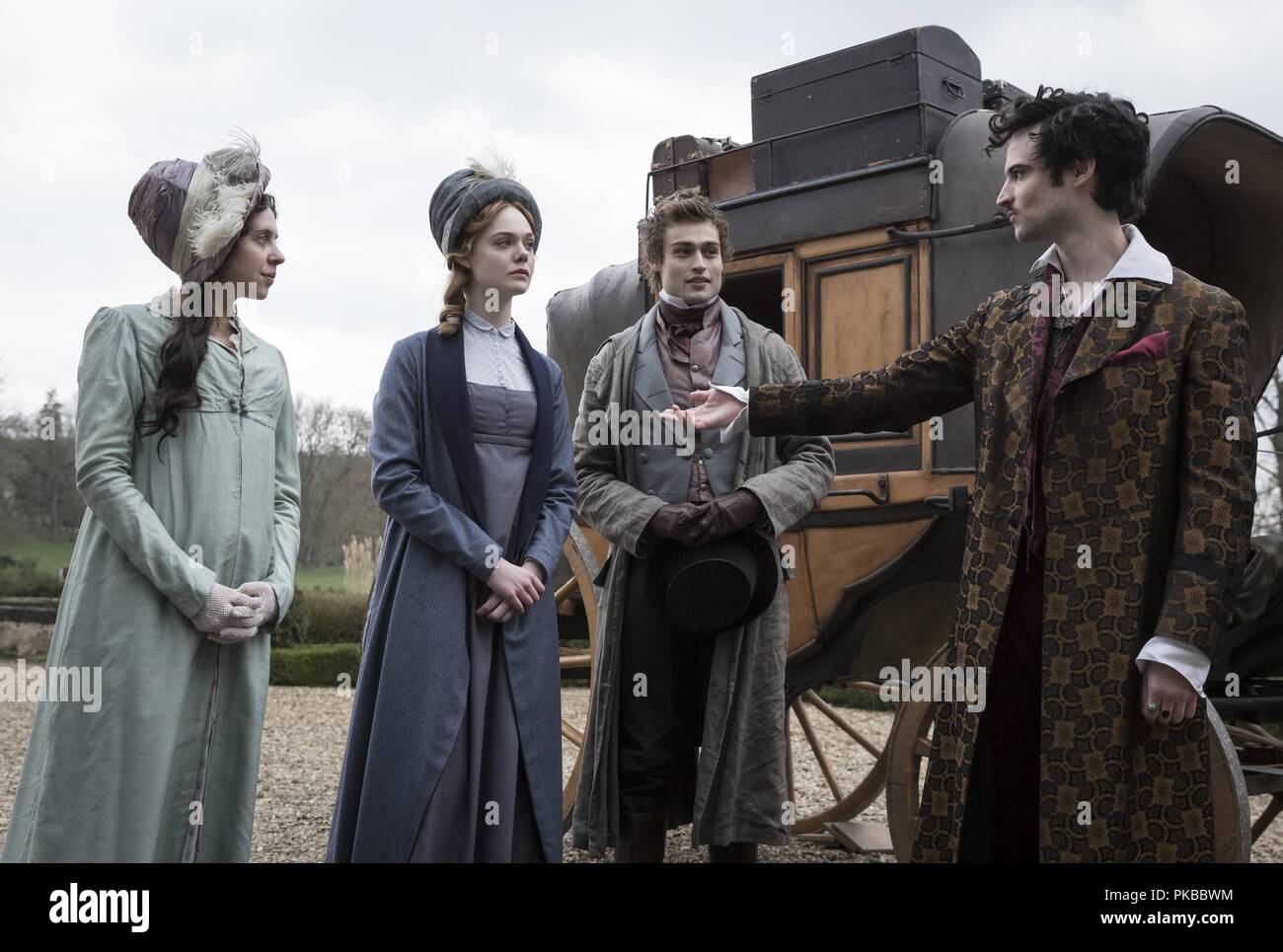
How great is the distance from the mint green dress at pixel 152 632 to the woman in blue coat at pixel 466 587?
0.86ft

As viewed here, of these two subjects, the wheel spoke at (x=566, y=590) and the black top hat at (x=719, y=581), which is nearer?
the black top hat at (x=719, y=581)

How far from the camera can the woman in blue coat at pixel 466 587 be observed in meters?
2.43

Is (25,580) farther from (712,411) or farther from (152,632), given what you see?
(712,411)

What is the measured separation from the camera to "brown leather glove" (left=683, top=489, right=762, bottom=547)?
3.03m

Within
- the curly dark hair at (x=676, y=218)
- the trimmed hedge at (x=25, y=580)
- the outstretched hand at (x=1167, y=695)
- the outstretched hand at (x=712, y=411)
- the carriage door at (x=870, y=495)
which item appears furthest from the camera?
the trimmed hedge at (x=25, y=580)

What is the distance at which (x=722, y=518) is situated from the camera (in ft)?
9.93

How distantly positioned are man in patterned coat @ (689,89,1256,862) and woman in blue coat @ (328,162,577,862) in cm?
91

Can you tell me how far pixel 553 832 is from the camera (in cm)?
252

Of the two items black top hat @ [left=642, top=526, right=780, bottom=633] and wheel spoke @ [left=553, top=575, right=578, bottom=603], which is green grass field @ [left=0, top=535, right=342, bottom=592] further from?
black top hat @ [left=642, top=526, right=780, bottom=633]

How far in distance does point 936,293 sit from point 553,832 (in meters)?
2.26

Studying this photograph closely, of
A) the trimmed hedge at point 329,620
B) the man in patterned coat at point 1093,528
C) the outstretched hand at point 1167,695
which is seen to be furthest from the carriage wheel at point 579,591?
the trimmed hedge at point 329,620

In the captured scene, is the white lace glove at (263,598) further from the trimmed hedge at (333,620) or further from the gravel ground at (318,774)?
the trimmed hedge at (333,620)

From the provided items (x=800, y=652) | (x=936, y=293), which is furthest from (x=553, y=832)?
(x=936, y=293)

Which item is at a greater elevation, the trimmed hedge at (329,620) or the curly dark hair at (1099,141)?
the curly dark hair at (1099,141)
